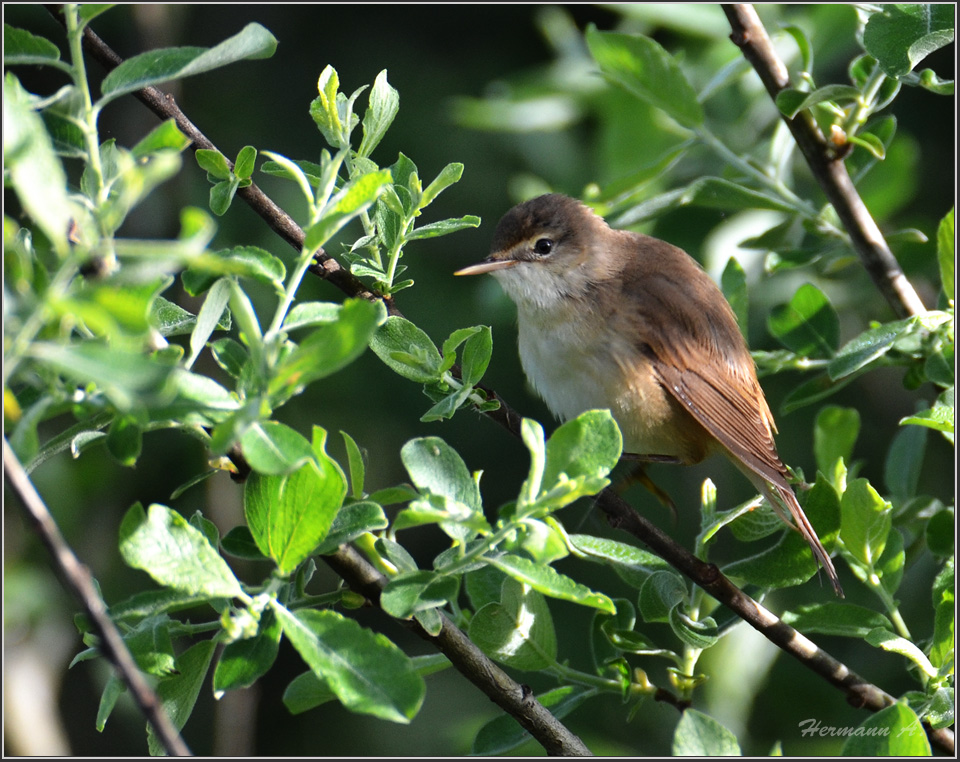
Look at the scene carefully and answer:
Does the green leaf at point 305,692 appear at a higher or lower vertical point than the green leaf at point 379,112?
lower

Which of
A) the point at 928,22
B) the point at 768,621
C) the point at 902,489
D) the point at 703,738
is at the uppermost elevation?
the point at 928,22

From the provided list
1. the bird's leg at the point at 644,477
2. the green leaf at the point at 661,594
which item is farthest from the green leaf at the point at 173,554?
the bird's leg at the point at 644,477

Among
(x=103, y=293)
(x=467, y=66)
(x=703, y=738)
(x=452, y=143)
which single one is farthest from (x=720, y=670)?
(x=467, y=66)

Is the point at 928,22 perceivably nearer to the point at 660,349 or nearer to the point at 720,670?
the point at 660,349

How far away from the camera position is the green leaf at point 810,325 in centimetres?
267

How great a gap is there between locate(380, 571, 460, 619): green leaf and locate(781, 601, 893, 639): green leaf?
1.01 metres

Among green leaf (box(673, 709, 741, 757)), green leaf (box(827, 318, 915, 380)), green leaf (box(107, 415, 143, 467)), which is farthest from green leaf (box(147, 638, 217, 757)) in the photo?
green leaf (box(827, 318, 915, 380))

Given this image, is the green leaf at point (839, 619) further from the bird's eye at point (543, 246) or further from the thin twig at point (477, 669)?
the bird's eye at point (543, 246)

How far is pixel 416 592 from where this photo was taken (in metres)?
1.36

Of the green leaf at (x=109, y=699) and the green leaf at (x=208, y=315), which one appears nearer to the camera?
the green leaf at (x=208, y=315)

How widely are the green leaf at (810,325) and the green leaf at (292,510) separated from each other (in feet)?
5.88

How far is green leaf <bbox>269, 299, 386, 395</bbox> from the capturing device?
3.49 ft

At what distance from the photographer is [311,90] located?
534 centimetres

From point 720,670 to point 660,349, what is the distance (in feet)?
3.52
